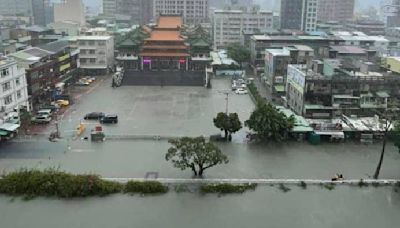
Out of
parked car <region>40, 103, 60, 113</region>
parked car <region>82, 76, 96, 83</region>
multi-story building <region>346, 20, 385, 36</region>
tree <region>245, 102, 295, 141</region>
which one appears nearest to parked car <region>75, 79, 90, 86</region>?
parked car <region>82, 76, 96, 83</region>

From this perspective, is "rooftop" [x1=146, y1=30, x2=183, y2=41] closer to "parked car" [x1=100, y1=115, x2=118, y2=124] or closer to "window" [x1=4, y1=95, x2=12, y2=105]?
"parked car" [x1=100, y1=115, x2=118, y2=124]

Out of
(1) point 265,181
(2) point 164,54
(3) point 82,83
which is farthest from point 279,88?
(3) point 82,83

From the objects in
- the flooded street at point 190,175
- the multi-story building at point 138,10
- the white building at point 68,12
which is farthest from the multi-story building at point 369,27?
the flooded street at point 190,175

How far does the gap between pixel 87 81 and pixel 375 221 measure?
1680 inches

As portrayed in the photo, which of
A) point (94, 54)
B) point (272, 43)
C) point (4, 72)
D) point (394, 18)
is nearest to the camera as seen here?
point (4, 72)

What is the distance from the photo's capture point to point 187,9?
121375 mm

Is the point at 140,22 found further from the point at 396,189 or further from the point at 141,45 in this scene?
the point at 396,189

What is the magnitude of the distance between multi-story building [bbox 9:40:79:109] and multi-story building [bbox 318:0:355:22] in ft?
315

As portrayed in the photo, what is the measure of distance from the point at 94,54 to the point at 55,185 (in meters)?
39.6

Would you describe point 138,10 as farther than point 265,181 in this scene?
Yes

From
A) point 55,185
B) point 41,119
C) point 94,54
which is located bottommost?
point 55,185

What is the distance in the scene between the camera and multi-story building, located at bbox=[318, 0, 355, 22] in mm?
129875

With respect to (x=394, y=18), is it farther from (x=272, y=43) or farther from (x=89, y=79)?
(x=89, y=79)

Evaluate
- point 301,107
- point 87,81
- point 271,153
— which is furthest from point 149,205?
point 87,81
